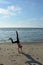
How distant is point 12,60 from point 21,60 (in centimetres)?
67

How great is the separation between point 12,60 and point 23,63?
109cm

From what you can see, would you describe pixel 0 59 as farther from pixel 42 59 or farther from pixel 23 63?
pixel 42 59

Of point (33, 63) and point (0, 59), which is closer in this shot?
point (33, 63)

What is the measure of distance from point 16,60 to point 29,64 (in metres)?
1.42

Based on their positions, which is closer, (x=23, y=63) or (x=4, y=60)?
(x=23, y=63)

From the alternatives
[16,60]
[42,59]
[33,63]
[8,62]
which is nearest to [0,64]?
[8,62]

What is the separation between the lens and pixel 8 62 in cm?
1192

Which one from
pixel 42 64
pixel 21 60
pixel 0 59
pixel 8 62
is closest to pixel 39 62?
pixel 42 64

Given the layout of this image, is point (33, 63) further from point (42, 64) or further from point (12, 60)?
point (12, 60)

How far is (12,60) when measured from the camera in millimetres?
12367

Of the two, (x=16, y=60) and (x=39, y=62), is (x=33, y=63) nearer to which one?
(x=39, y=62)

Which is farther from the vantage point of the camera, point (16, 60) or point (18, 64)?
point (16, 60)

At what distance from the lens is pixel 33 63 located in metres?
11.6

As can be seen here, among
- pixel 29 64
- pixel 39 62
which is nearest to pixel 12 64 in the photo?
pixel 29 64
